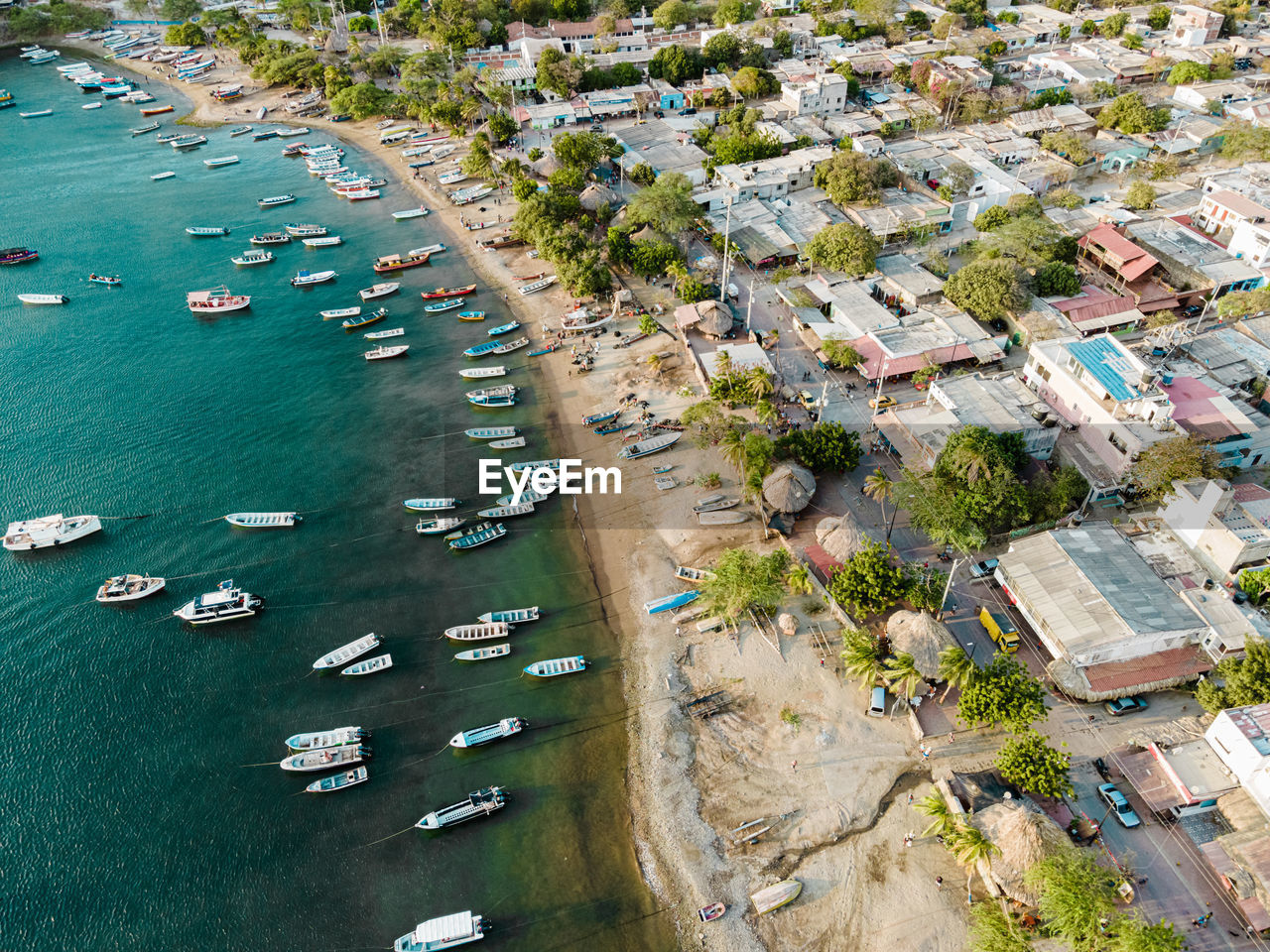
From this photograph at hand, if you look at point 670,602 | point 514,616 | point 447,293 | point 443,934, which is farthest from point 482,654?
point 447,293

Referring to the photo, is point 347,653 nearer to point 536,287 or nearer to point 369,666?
point 369,666

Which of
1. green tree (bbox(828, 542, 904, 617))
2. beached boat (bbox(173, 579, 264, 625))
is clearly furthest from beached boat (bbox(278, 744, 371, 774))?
green tree (bbox(828, 542, 904, 617))

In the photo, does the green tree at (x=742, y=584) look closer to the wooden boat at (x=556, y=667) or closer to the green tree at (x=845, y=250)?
the wooden boat at (x=556, y=667)

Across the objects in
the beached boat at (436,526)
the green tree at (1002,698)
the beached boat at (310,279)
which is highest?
the beached boat at (310,279)

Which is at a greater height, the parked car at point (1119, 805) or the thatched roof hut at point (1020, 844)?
the thatched roof hut at point (1020, 844)

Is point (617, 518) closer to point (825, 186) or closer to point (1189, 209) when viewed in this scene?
point (825, 186)

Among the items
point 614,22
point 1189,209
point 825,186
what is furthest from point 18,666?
point 614,22

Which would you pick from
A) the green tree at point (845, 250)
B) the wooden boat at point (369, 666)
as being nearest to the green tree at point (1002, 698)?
the wooden boat at point (369, 666)
